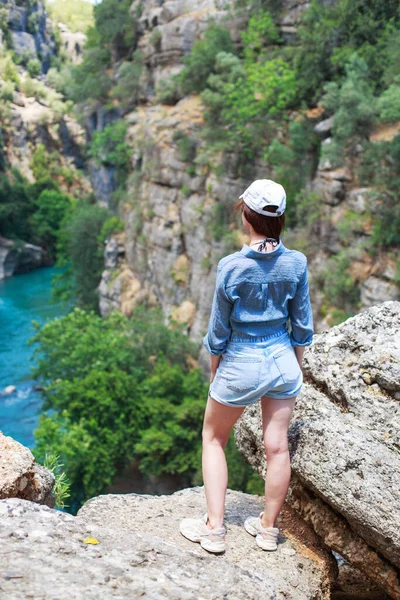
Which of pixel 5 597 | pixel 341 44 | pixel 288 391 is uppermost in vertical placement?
pixel 341 44

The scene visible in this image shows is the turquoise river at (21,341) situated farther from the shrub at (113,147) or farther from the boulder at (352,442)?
the boulder at (352,442)

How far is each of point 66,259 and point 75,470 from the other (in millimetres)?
21269

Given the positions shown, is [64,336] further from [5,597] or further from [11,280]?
[11,280]

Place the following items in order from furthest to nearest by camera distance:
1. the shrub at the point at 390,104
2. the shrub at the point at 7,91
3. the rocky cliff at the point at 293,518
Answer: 1. the shrub at the point at 7,91
2. the shrub at the point at 390,104
3. the rocky cliff at the point at 293,518

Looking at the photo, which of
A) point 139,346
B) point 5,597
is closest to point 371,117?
point 139,346

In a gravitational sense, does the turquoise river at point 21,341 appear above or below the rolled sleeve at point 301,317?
below

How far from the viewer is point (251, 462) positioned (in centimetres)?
423

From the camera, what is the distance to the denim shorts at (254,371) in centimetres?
318

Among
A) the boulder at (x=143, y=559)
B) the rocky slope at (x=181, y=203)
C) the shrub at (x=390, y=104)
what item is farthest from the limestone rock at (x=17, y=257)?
the boulder at (x=143, y=559)

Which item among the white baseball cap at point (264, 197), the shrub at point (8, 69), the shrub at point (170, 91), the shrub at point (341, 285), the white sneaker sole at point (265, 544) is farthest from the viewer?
the shrub at point (8, 69)

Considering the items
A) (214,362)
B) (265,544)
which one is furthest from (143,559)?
(214,362)

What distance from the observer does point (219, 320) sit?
10.4ft

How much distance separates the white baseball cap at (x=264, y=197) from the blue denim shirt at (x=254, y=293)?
209 mm

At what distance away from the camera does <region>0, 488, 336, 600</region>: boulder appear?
249cm
